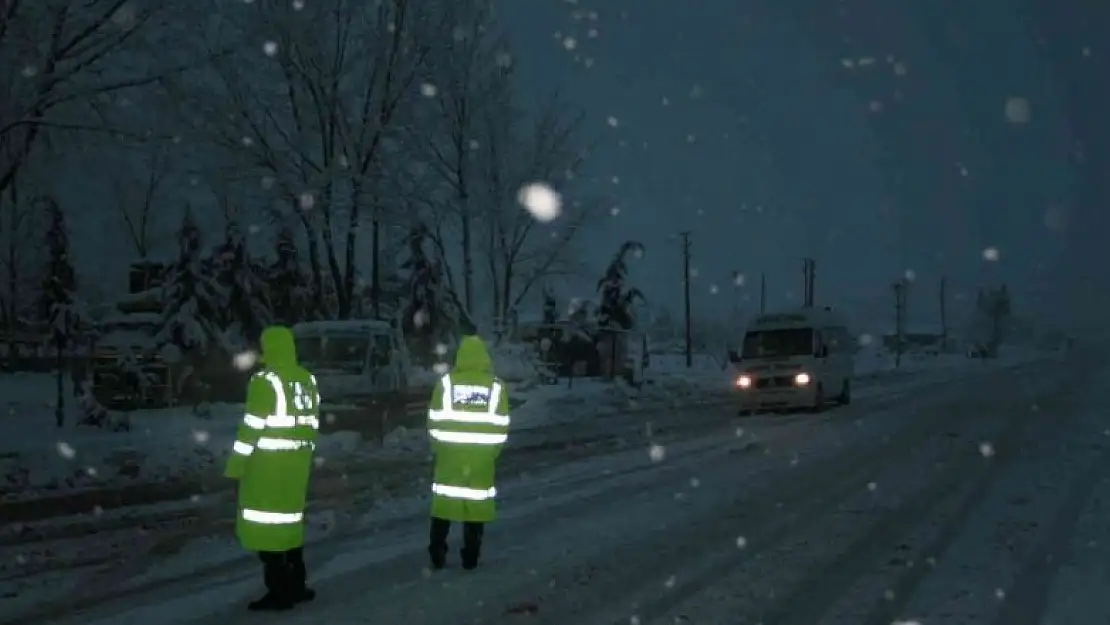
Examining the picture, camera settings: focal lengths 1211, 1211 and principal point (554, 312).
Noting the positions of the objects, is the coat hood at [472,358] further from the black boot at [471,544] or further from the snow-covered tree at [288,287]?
the snow-covered tree at [288,287]

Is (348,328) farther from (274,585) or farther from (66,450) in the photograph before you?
(274,585)

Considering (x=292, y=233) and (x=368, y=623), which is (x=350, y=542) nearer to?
(x=368, y=623)

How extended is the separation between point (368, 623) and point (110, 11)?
525 inches

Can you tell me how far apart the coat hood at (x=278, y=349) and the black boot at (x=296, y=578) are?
4.05 feet

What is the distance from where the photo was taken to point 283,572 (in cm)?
787

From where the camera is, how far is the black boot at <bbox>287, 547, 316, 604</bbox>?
313 inches

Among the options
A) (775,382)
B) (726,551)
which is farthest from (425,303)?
(726,551)

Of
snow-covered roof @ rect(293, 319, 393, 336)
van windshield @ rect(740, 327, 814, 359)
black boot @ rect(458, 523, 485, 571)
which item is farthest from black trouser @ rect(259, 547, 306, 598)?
van windshield @ rect(740, 327, 814, 359)

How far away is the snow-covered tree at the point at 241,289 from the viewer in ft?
139

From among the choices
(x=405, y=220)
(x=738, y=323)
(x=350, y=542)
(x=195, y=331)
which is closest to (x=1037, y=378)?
(x=405, y=220)

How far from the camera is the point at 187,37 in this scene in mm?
19172

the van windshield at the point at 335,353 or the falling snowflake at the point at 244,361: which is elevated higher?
the van windshield at the point at 335,353

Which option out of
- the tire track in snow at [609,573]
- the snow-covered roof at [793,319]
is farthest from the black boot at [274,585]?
the snow-covered roof at [793,319]

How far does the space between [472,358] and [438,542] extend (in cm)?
144
